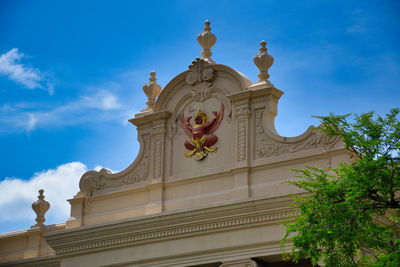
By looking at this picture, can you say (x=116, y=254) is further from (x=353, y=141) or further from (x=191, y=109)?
(x=353, y=141)

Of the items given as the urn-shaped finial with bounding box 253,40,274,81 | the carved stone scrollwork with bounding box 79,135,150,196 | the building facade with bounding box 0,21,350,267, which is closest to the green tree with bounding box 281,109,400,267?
the building facade with bounding box 0,21,350,267

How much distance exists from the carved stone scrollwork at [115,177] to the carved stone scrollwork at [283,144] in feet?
11.1

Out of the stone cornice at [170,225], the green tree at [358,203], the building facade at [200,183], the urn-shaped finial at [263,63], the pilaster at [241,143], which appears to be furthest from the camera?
the urn-shaped finial at [263,63]

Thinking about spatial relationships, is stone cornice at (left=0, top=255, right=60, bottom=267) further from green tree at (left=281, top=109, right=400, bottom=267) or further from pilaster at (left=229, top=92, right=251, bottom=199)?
green tree at (left=281, top=109, right=400, bottom=267)

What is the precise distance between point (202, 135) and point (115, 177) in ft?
9.41

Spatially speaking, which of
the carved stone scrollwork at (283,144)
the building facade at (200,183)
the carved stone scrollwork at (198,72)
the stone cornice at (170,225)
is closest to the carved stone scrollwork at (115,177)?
the building facade at (200,183)

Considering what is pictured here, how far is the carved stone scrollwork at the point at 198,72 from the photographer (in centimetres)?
2304

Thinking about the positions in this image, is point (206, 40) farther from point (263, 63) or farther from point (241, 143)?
point (241, 143)

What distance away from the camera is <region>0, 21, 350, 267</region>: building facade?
20734 millimetres

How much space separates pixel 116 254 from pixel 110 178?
2.28 meters

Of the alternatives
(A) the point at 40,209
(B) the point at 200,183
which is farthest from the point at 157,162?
(A) the point at 40,209

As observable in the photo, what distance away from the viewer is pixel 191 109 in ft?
76.1

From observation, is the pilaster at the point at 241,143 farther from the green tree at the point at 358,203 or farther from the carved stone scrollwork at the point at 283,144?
the green tree at the point at 358,203

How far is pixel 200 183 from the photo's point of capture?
22.2 meters
